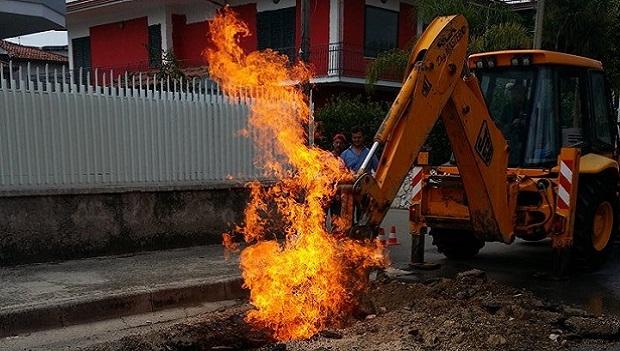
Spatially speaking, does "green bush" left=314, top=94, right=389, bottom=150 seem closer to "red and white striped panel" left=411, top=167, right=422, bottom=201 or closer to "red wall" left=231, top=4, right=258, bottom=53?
"red wall" left=231, top=4, right=258, bottom=53

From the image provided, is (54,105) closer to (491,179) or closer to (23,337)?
(23,337)

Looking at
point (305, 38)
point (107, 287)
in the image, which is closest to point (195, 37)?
point (305, 38)

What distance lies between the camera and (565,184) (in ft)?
22.7

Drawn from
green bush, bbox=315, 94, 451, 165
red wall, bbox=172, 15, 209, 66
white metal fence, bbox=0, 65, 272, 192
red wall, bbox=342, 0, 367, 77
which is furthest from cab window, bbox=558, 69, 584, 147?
red wall, bbox=172, 15, 209, 66

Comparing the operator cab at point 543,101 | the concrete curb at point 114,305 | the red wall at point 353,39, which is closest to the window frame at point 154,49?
the red wall at point 353,39

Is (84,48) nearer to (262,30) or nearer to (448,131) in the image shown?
(262,30)

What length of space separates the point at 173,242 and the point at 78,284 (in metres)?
2.15

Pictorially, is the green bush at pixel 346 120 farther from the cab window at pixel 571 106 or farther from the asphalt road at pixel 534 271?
the cab window at pixel 571 106

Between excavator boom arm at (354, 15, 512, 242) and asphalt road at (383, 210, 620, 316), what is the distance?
34.0 inches

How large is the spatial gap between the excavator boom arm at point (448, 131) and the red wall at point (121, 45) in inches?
733

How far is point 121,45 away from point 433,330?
22480mm

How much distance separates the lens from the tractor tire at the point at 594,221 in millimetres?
7375

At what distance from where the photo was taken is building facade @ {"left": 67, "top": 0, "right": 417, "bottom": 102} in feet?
62.2

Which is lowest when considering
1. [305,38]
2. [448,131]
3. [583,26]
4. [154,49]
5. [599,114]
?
[448,131]
